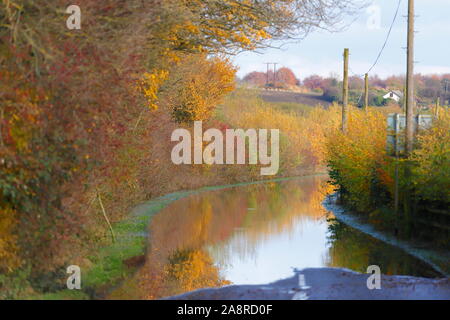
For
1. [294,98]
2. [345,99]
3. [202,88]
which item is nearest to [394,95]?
[202,88]

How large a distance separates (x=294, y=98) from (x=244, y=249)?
4237 inches

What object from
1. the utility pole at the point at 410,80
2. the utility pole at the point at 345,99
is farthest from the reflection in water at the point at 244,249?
the utility pole at the point at 345,99

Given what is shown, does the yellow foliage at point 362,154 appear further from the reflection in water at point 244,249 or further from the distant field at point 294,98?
the distant field at point 294,98

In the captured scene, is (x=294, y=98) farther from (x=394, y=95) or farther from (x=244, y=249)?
(x=244, y=249)

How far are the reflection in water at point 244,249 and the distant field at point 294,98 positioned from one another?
89076 mm

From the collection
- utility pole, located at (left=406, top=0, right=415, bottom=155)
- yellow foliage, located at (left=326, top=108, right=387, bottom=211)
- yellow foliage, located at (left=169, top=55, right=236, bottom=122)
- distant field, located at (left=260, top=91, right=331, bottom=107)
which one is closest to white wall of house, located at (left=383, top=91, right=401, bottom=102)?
yellow foliage, located at (left=169, top=55, right=236, bottom=122)

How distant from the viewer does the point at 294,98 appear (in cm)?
12606

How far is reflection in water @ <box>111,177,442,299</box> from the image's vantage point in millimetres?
15117

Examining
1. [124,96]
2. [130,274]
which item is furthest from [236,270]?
[124,96]

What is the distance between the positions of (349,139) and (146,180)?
388 inches

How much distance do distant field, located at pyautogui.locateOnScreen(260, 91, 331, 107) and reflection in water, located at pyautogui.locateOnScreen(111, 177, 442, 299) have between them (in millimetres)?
89076

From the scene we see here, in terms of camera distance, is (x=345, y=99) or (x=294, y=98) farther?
(x=294, y=98)

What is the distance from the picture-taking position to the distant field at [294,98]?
12262 cm

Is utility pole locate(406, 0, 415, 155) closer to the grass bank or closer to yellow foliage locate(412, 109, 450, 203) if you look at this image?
yellow foliage locate(412, 109, 450, 203)
